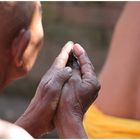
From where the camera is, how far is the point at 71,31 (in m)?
6.82

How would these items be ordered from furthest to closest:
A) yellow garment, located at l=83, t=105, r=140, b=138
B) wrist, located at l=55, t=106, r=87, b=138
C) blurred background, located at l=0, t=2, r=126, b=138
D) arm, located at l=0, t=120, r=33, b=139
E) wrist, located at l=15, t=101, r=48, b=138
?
blurred background, located at l=0, t=2, r=126, b=138 → yellow garment, located at l=83, t=105, r=140, b=138 → wrist, located at l=15, t=101, r=48, b=138 → wrist, located at l=55, t=106, r=87, b=138 → arm, located at l=0, t=120, r=33, b=139

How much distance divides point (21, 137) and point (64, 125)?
0.87ft

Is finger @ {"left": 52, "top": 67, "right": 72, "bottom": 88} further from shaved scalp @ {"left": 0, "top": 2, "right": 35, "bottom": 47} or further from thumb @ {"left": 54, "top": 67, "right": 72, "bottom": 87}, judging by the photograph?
shaved scalp @ {"left": 0, "top": 2, "right": 35, "bottom": 47}

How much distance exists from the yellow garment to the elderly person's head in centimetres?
44

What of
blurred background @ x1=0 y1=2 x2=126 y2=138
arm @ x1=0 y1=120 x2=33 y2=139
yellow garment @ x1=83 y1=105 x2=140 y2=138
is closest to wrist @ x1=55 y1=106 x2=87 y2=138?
arm @ x1=0 y1=120 x2=33 y2=139

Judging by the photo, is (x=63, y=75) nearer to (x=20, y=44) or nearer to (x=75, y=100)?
(x=75, y=100)

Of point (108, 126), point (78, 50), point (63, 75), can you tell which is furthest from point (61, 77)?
point (108, 126)

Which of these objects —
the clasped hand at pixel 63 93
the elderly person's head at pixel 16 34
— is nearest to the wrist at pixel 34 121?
the clasped hand at pixel 63 93

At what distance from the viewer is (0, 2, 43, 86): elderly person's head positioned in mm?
2486

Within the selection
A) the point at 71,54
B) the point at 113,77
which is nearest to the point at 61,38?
the point at 113,77

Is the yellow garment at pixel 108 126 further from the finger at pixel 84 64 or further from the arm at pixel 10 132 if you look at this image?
the arm at pixel 10 132

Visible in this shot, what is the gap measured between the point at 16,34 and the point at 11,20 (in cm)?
6

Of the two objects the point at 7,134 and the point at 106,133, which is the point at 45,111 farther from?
the point at 106,133

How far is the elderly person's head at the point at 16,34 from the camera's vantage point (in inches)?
97.9
